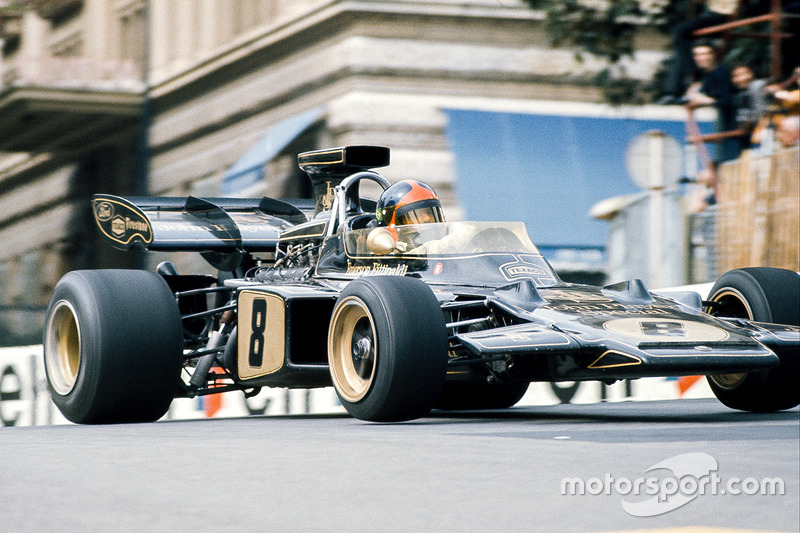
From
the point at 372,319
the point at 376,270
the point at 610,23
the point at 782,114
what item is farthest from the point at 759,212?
the point at 372,319

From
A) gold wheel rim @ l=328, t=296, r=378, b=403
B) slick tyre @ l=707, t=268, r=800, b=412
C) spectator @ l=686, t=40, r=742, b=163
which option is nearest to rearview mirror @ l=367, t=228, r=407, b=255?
gold wheel rim @ l=328, t=296, r=378, b=403

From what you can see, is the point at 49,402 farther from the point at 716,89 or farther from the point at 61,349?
the point at 716,89

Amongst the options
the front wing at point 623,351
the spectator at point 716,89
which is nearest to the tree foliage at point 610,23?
the spectator at point 716,89

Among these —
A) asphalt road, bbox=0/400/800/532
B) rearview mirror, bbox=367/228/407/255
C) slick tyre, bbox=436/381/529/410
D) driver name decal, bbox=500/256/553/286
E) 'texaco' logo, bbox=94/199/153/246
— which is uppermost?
'texaco' logo, bbox=94/199/153/246

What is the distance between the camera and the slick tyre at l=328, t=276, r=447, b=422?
21.6 ft

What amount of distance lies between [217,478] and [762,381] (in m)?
3.68

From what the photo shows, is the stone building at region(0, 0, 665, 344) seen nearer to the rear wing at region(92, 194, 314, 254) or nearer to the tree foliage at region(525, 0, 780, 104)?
the tree foliage at region(525, 0, 780, 104)

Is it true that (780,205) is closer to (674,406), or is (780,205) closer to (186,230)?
(674,406)

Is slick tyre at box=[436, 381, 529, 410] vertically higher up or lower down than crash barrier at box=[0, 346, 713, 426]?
higher up

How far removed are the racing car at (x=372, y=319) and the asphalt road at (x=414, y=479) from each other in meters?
0.37

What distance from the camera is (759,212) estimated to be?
11484 millimetres

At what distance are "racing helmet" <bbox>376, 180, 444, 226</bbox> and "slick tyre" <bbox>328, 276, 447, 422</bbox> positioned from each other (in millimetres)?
1349

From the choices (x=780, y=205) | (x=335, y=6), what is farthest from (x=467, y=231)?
(x=335, y=6)

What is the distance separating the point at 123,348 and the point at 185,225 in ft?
6.44
